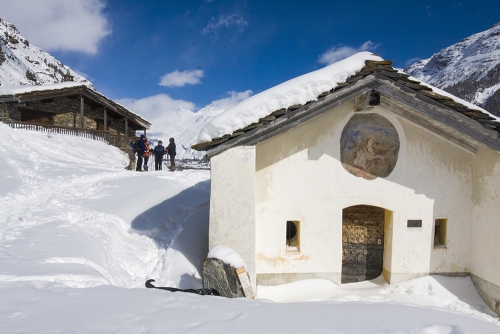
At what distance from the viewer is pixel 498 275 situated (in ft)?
15.9

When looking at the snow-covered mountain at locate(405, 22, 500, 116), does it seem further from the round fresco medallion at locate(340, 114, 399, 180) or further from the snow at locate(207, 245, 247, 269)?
the snow at locate(207, 245, 247, 269)

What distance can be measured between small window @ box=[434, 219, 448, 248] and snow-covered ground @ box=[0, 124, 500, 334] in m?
0.68

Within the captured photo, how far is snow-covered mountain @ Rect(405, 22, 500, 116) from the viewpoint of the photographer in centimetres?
5344

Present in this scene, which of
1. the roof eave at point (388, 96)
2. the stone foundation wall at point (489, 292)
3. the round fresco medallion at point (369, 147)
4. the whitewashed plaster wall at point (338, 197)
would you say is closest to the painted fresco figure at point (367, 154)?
the round fresco medallion at point (369, 147)

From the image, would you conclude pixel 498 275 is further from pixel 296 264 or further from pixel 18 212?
pixel 18 212

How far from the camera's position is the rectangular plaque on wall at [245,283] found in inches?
166

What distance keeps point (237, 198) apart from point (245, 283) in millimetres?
1410

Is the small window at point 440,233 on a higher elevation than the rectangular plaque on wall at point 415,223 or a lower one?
lower

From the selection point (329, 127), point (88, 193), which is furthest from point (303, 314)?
point (88, 193)

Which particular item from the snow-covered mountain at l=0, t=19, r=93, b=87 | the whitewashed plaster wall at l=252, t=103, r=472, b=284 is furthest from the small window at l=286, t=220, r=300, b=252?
the snow-covered mountain at l=0, t=19, r=93, b=87

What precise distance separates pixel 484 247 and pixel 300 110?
464 centimetres

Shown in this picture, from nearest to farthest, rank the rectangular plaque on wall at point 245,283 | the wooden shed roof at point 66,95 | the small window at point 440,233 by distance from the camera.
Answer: the rectangular plaque on wall at point 245,283, the small window at point 440,233, the wooden shed roof at point 66,95

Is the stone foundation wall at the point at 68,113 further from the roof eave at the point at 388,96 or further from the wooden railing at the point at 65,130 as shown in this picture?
the roof eave at the point at 388,96

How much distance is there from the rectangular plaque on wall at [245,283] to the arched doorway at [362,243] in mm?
2681
